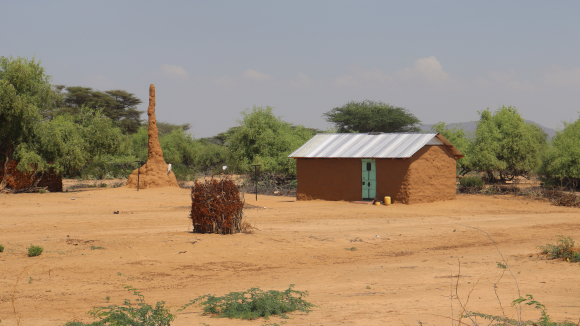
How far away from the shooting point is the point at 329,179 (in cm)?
2506

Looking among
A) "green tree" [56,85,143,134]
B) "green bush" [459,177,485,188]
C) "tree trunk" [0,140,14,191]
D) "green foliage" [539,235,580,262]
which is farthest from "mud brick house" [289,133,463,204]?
"green tree" [56,85,143,134]

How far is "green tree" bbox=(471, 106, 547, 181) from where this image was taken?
31016 millimetres

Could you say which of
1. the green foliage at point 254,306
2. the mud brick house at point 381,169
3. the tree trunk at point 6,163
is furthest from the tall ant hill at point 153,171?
the green foliage at point 254,306

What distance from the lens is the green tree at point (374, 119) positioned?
160 feet

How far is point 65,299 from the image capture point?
24.8 feet

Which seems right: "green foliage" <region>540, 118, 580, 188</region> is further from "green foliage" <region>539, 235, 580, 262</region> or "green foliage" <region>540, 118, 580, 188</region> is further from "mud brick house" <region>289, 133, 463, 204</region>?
"green foliage" <region>539, 235, 580, 262</region>

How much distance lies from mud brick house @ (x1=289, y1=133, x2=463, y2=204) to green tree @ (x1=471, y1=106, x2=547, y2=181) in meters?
6.31

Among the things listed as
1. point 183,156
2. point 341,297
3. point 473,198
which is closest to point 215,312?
point 341,297

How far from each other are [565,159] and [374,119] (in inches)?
943

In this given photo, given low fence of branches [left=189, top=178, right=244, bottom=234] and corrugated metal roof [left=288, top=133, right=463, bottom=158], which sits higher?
corrugated metal roof [left=288, top=133, right=463, bottom=158]

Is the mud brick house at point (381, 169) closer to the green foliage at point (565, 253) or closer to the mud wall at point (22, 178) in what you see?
the green foliage at point (565, 253)

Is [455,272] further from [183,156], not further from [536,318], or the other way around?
[183,156]

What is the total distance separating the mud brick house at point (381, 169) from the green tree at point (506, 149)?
20.7 feet

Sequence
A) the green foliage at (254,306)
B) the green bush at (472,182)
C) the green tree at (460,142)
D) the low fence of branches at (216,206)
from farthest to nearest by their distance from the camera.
→ the green tree at (460,142)
the green bush at (472,182)
the low fence of branches at (216,206)
the green foliage at (254,306)
